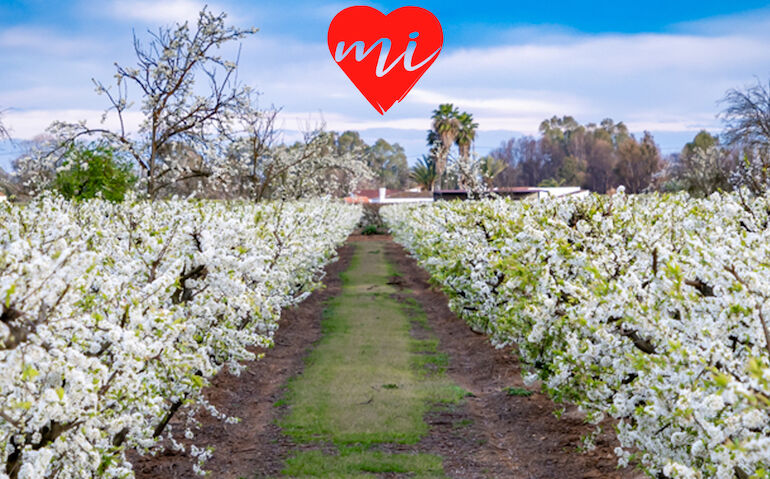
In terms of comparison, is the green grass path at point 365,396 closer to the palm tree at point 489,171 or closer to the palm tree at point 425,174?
the palm tree at point 489,171

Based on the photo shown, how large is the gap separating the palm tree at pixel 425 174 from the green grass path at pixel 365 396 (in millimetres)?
61906

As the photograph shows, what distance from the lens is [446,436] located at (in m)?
8.84

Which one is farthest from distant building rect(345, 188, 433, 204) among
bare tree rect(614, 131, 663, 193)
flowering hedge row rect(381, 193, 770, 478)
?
Answer: flowering hedge row rect(381, 193, 770, 478)

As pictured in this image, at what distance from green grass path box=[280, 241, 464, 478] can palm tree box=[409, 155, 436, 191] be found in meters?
61.9

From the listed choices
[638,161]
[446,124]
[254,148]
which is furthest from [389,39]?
[638,161]

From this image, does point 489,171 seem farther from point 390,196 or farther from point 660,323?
point 390,196

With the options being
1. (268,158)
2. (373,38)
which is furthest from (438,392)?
(268,158)

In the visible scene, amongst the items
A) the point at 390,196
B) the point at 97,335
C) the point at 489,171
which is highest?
the point at 489,171

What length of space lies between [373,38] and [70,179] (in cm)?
810

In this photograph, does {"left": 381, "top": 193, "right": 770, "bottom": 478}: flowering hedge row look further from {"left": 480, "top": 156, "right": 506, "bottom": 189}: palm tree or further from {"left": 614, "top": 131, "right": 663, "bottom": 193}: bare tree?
{"left": 614, "top": 131, "right": 663, "bottom": 193}: bare tree

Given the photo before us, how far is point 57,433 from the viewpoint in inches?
163

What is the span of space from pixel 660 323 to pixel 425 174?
76.8 m

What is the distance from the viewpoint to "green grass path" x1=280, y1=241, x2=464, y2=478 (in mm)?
7902

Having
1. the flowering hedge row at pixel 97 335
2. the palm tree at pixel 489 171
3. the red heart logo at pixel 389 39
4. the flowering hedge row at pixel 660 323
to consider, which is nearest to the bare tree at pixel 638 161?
the palm tree at pixel 489 171
